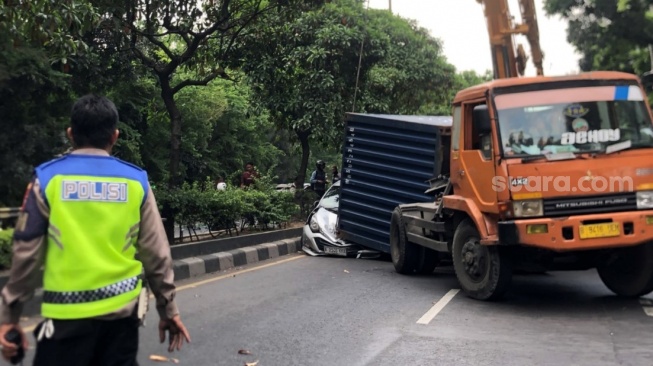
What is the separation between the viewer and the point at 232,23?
14195mm

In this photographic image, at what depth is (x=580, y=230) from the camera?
7598 mm

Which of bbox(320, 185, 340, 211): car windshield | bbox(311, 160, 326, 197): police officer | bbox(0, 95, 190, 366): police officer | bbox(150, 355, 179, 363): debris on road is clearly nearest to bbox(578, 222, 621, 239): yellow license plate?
bbox(150, 355, 179, 363): debris on road

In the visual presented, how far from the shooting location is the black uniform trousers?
279 centimetres

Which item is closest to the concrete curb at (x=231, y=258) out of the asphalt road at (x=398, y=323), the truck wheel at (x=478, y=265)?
the asphalt road at (x=398, y=323)

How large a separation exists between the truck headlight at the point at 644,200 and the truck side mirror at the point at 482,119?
1.64m

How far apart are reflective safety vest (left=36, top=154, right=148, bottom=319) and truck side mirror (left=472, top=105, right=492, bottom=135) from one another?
18.9ft

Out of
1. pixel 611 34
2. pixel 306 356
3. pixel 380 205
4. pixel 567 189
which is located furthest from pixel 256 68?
pixel 306 356

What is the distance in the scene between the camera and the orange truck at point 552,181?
302 inches

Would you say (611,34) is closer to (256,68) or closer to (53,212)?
(256,68)

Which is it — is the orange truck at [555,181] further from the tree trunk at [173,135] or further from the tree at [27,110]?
the tree at [27,110]

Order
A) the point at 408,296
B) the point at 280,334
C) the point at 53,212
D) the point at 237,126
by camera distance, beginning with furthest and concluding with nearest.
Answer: the point at 237,126 → the point at 408,296 → the point at 280,334 → the point at 53,212

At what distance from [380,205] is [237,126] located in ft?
85.5

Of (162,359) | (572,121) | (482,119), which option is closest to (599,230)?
(572,121)

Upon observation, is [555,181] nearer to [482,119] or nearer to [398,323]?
[482,119]
